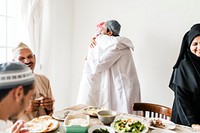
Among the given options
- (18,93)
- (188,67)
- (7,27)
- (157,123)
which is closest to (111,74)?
(188,67)

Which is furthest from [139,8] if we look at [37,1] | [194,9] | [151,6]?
[37,1]

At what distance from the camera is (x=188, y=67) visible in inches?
65.7

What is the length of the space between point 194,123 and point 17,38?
2.00m

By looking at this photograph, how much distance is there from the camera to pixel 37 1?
2324mm

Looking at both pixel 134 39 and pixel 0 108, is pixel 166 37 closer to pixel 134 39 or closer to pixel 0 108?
pixel 134 39

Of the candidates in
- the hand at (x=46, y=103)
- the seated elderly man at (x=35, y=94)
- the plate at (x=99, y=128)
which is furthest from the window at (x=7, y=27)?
the plate at (x=99, y=128)

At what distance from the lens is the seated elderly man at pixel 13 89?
0.45 metres

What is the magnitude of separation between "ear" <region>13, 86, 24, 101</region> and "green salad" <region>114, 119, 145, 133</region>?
78 cm

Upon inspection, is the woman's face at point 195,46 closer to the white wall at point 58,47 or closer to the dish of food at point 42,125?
the dish of food at point 42,125

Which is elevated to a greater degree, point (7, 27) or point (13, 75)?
point (7, 27)

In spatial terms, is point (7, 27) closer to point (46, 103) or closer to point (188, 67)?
point (46, 103)

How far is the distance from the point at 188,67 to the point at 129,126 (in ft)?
2.74

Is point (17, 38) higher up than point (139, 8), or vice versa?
point (139, 8)

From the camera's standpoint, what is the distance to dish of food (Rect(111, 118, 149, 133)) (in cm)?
112
